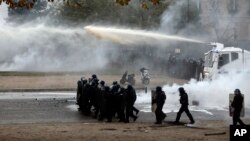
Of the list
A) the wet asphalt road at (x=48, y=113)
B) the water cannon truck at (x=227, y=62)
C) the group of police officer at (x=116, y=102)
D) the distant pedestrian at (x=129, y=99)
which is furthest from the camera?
the water cannon truck at (x=227, y=62)

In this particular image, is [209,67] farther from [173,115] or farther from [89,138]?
[89,138]

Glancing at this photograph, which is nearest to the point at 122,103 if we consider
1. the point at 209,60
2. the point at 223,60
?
the point at 223,60

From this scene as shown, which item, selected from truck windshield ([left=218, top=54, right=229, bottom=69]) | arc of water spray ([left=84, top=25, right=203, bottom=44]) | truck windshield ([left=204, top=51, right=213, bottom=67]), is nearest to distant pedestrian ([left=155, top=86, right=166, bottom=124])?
truck windshield ([left=218, top=54, right=229, bottom=69])

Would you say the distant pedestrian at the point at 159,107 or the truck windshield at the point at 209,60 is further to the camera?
the truck windshield at the point at 209,60

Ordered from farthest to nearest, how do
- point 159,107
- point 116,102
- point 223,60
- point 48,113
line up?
1. point 223,60
2. point 48,113
3. point 116,102
4. point 159,107

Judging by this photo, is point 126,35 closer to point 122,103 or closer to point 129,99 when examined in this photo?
point 122,103

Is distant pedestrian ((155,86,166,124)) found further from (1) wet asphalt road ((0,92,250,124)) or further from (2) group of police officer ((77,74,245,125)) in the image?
(1) wet asphalt road ((0,92,250,124))

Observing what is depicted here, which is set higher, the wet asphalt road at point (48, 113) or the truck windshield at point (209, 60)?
the truck windshield at point (209, 60)

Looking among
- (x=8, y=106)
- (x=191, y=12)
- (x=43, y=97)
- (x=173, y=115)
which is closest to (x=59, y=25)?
(x=191, y=12)

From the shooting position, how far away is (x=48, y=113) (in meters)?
20.7

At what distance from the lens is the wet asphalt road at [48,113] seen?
18.8 m

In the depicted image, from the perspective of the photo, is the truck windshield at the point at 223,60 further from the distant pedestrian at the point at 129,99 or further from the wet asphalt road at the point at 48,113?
the distant pedestrian at the point at 129,99

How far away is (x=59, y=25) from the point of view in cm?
5506

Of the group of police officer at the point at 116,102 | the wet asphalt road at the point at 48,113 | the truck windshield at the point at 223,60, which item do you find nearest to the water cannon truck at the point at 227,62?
the truck windshield at the point at 223,60
